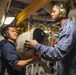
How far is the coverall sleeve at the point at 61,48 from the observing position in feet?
6.80

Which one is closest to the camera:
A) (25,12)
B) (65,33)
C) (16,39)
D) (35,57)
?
(65,33)

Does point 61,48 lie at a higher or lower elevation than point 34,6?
lower

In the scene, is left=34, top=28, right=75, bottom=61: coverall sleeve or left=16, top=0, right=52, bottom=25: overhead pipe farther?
left=16, top=0, right=52, bottom=25: overhead pipe

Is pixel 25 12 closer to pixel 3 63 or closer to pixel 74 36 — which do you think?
pixel 3 63

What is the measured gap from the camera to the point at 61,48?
207 cm

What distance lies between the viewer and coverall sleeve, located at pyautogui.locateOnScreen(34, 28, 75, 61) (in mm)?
2071

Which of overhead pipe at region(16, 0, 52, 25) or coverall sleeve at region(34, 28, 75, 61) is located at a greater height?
overhead pipe at region(16, 0, 52, 25)

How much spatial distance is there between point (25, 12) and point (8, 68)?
6.05 feet

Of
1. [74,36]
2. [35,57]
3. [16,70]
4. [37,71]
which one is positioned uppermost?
[74,36]

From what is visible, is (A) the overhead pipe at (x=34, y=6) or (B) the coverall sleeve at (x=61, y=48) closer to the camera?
(B) the coverall sleeve at (x=61, y=48)

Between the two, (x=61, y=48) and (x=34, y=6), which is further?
(x=34, y=6)

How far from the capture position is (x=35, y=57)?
8.59 ft

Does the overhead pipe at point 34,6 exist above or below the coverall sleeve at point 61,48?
above

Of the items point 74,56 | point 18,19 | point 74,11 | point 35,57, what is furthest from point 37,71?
point 74,56
